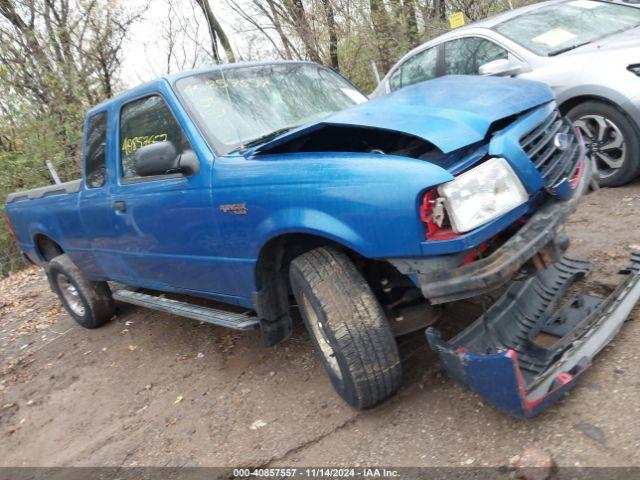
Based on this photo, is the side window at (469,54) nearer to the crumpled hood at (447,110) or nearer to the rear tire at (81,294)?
the crumpled hood at (447,110)

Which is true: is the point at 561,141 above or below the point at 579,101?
above

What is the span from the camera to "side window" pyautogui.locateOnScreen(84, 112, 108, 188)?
414 cm

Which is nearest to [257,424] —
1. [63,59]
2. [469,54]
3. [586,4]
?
[469,54]

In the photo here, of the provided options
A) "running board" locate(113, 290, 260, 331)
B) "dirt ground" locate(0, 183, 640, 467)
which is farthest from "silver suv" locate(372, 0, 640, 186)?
"running board" locate(113, 290, 260, 331)

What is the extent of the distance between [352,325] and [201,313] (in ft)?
4.54

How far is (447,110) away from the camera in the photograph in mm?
2475

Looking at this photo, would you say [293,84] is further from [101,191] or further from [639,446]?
[639,446]

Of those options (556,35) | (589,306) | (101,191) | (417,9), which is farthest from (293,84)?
(417,9)

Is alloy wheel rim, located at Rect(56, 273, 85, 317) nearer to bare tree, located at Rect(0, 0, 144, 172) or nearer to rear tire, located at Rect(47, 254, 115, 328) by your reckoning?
rear tire, located at Rect(47, 254, 115, 328)

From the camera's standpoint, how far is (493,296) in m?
2.95

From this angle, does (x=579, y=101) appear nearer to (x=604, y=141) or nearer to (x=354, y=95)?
(x=604, y=141)

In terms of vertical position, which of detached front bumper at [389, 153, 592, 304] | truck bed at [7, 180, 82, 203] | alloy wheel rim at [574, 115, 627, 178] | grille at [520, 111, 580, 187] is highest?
truck bed at [7, 180, 82, 203]

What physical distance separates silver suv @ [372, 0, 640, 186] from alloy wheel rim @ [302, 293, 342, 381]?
227 centimetres

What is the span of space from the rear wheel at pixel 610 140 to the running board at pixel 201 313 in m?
3.13
